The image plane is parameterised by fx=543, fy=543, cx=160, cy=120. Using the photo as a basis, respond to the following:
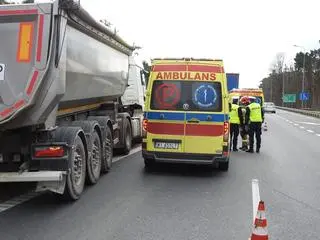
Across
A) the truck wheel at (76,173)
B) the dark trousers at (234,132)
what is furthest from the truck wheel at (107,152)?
the dark trousers at (234,132)

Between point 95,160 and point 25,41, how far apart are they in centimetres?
335

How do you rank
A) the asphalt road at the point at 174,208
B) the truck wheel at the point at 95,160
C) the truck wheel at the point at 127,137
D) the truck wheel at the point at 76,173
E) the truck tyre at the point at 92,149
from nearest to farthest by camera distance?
1. the asphalt road at the point at 174,208
2. the truck wheel at the point at 76,173
3. the truck tyre at the point at 92,149
4. the truck wheel at the point at 95,160
5. the truck wheel at the point at 127,137

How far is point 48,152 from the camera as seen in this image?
7.36 m

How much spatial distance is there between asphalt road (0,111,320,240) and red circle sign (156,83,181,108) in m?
1.43

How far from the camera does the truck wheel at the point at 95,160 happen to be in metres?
9.14

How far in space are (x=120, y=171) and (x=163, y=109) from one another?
1557 millimetres

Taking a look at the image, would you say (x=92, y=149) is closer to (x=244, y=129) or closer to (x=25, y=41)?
(x=25, y=41)

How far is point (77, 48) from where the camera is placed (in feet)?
27.3

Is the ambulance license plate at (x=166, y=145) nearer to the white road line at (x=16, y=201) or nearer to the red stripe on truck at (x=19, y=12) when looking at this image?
the white road line at (x=16, y=201)

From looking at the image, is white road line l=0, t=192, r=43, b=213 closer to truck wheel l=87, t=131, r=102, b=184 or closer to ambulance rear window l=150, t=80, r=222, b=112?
truck wheel l=87, t=131, r=102, b=184

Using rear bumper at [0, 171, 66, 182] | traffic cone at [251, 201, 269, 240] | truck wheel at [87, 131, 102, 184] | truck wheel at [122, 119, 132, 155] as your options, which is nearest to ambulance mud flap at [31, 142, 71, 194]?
rear bumper at [0, 171, 66, 182]

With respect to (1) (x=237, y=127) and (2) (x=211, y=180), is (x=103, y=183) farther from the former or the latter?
(1) (x=237, y=127)

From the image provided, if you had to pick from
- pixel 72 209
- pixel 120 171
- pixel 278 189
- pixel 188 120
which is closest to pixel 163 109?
pixel 188 120

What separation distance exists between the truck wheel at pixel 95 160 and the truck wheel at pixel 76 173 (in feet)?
2.03
